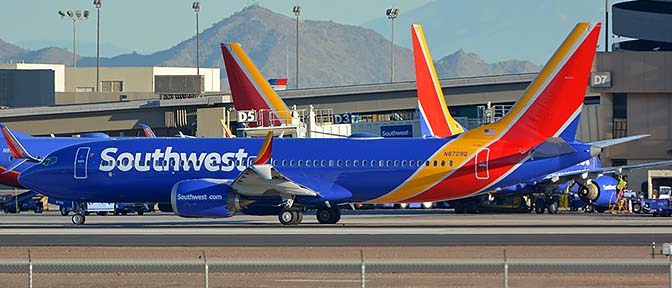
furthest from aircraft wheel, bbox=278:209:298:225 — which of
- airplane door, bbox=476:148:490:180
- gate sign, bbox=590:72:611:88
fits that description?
gate sign, bbox=590:72:611:88

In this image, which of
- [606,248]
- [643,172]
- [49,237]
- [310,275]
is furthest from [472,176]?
[643,172]

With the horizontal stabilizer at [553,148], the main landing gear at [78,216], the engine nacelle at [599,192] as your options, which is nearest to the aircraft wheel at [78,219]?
the main landing gear at [78,216]

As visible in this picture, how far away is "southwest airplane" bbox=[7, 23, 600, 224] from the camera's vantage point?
145ft

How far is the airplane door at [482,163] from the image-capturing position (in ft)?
145

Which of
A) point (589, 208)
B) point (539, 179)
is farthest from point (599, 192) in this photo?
point (539, 179)

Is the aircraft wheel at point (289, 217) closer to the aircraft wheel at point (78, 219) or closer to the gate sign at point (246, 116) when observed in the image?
the aircraft wheel at point (78, 219)

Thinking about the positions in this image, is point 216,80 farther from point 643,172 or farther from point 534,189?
point 534,189

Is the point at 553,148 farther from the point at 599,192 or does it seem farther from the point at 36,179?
the point at 36,179

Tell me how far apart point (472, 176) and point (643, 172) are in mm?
35440

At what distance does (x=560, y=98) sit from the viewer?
44500 mm

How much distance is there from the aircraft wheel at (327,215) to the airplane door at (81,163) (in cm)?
934

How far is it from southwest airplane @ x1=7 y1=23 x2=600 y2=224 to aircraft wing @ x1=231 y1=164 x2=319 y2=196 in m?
0.04

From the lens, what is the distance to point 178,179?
152 feet

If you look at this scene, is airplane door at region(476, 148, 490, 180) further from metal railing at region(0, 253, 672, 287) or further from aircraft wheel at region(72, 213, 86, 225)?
metal railing at region(0, 253, 672, 287)
